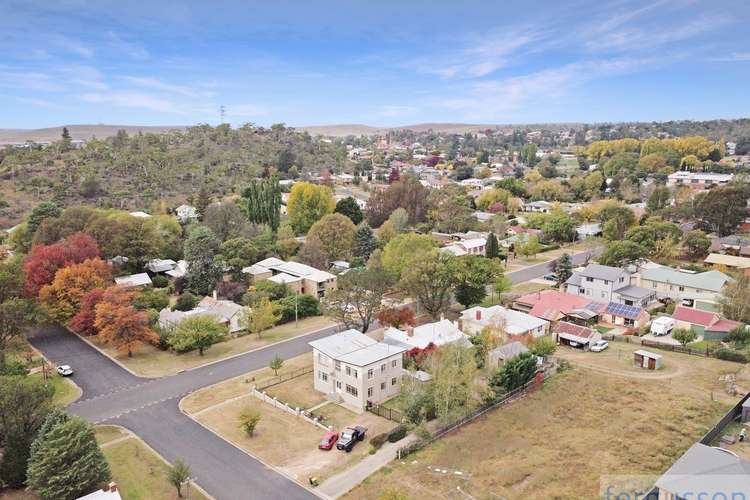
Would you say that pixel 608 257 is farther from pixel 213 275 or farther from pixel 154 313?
pixel 154 313

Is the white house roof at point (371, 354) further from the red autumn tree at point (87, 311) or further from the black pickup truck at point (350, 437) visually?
the red autumn tree at point (87, 311)

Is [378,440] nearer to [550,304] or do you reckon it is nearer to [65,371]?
[65,371]

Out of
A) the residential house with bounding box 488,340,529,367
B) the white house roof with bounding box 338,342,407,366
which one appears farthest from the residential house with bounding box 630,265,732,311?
the white house roof with bounding box 338,342,407,366

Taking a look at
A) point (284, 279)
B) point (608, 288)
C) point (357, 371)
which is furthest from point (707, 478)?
point (284, 279)

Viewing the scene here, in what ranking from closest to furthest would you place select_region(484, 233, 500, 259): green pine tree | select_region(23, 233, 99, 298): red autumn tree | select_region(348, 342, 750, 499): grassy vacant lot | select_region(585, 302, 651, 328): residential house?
select_region(348, 342, 750, 499): grassy vacant lot < select_region(23, 233, 99, 298): red autumn tree < select_region(585, 302, 651, 328): residential house < select_region(484, 233, 500, 259): green pine tree

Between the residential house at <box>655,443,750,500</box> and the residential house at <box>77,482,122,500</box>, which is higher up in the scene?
the residential house at <box>655,443,750,500</box>

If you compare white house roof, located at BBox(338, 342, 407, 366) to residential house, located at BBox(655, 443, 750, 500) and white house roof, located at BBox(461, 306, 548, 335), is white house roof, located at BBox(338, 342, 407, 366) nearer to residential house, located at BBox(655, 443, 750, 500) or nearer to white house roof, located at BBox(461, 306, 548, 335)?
white house roof, located at BBox(461, 306, 548, 335)
